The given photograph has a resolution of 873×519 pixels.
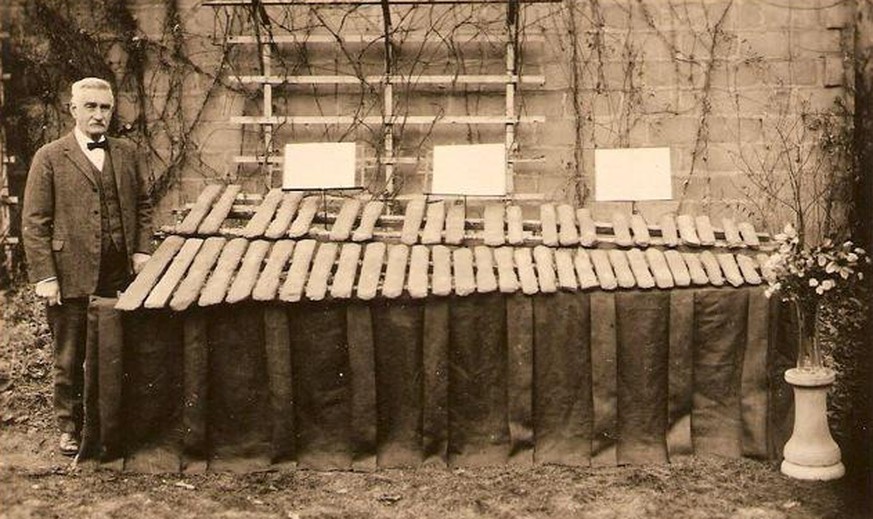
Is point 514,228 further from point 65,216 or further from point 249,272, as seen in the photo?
point 65,216

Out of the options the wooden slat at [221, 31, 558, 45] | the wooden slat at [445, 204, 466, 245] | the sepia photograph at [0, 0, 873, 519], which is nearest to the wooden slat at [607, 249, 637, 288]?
the sepia photograph at [0, 0, 873, 519]

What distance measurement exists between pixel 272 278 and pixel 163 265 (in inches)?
20.0

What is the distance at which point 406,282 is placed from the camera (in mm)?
3664

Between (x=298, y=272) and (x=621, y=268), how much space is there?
137cm

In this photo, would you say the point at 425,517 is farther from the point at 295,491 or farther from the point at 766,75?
the point at 766,75

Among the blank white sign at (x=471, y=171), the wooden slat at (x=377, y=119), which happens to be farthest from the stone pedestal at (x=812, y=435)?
the wooden slat at (x=377, y=119)

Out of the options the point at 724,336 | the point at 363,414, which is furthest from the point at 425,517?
the point at 724,336

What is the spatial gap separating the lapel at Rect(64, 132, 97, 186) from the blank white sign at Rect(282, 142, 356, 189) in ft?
3.20

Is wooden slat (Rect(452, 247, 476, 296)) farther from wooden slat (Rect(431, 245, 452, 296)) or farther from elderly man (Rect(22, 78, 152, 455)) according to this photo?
elderly man (Rect(22, 78, 152, 455))

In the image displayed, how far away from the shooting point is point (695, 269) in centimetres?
369

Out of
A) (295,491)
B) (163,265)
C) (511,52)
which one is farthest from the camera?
(511,52)

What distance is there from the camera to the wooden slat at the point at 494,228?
3.85m

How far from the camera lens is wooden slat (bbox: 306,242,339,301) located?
11.5ft

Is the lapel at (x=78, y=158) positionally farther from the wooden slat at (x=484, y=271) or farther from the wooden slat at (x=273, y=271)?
the wooden slat at (x=484, y=271)
